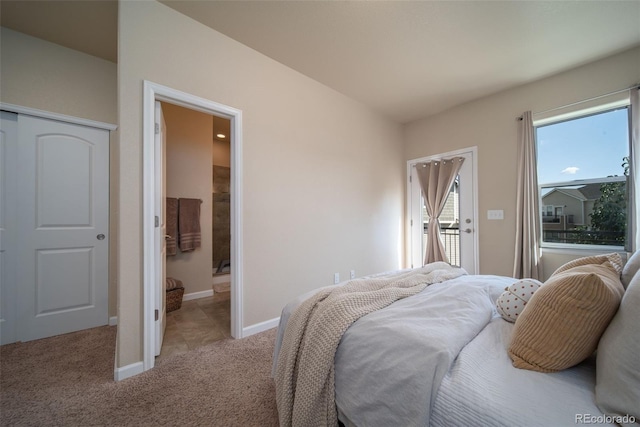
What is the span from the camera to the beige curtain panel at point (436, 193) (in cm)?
355

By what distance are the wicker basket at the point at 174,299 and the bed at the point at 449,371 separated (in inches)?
87.6

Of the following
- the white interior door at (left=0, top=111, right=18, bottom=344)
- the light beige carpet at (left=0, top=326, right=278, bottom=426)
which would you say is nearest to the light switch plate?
the light beige carpet at (left=0, top=326, right=278, bottom=426)

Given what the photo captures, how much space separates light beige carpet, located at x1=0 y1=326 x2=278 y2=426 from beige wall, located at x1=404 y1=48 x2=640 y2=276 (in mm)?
3056

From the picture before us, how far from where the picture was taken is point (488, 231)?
3197mm

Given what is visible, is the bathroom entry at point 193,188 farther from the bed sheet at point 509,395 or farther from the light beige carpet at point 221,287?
the bed sheet at point 509,395

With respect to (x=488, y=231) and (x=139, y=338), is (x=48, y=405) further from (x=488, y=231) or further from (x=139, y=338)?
(x=488, y=231)

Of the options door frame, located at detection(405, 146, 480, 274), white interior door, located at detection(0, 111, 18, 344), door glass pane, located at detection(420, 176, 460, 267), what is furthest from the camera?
door glass pane, located at detection(420, 176, 460, 267)

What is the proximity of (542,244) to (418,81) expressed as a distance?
243 centimetres

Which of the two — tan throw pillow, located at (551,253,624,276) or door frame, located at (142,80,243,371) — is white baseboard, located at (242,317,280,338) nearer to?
door frame, located at (142,80,243,371)

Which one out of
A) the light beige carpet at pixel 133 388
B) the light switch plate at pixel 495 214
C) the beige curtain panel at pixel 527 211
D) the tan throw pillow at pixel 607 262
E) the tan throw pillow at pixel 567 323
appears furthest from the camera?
the light switch plate at pixel 495 214

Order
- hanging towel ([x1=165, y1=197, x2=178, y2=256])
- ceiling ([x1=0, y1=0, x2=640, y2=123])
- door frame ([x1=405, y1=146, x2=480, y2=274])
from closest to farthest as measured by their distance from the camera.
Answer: ceiling ([x1=0, y1=0, x2=640, y2=123]) < hanging towel ([x1=165, y1=197, x2=178, y2=256]) < door frame ([x1=405, y1=146, x2=480, y2=274])

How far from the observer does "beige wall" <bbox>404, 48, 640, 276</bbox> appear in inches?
99.7

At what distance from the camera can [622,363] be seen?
2.13 feet

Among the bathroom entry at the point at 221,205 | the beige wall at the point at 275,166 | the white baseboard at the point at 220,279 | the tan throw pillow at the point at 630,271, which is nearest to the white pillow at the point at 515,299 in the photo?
the tan throw pillow at the point at 630,271
